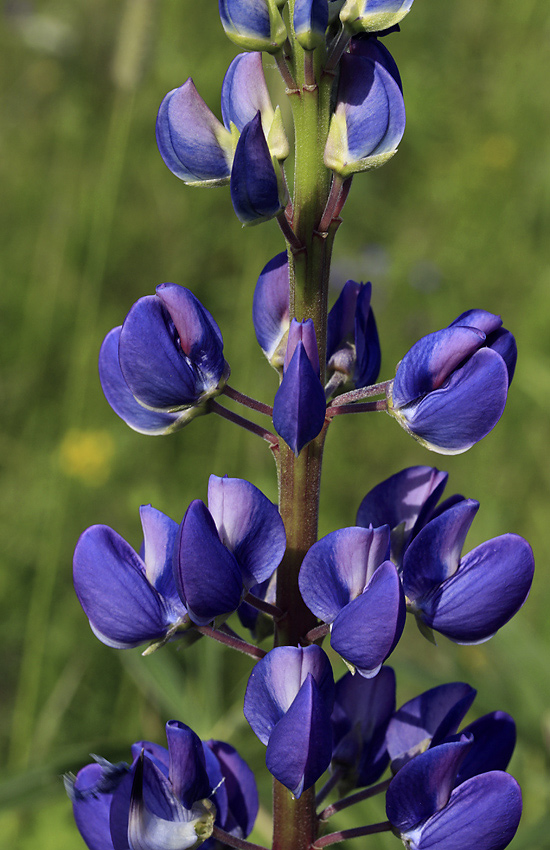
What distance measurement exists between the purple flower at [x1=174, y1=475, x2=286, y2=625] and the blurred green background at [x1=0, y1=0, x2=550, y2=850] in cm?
61

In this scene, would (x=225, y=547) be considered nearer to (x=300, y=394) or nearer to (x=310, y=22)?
(x=300, y=394)

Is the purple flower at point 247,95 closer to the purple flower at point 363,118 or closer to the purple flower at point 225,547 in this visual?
the purple flower at point 363,118

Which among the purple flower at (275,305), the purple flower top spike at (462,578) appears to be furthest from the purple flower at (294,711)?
the purple flower at (275,305)

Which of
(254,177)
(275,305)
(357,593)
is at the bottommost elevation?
(357,593)

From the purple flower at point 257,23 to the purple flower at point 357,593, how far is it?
1.73ft

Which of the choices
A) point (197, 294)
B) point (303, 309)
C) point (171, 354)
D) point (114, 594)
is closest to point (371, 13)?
point (303, 309)

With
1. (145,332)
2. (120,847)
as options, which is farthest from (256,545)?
(120,847)

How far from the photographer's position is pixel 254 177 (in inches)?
34.4

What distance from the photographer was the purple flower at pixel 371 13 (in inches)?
34.9

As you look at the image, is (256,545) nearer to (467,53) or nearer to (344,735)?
(344,735)

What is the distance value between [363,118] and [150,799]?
2.53 feet

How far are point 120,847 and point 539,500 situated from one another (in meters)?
2.29

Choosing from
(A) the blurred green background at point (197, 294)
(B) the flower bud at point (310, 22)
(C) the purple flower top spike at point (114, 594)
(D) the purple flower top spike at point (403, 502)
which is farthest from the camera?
(A) the blurred green background at point (197, 294)

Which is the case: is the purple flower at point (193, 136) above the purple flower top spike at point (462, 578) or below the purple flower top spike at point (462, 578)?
above
